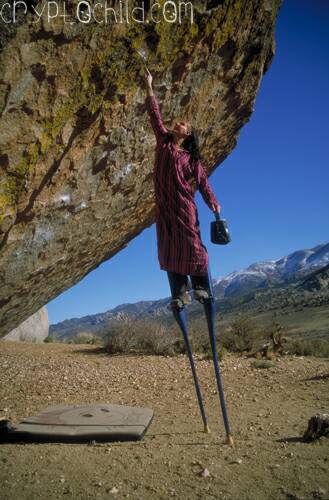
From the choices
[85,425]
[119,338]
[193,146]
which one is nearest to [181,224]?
[193,146]

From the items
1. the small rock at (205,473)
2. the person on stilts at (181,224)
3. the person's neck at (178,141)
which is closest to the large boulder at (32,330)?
the person on stilts at (181,224)

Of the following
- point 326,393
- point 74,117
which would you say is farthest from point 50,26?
point 326,393

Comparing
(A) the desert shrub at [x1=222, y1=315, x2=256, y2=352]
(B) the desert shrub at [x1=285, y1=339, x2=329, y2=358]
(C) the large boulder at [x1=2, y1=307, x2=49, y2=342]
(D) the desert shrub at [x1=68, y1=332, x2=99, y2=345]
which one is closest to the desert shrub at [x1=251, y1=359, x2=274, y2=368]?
(B) the desert shrub at [x1=285, y1=339, x2=329, y2=358]

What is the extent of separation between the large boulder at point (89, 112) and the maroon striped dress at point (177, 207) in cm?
59

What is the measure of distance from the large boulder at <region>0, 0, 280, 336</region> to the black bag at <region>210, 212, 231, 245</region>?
4.93ft

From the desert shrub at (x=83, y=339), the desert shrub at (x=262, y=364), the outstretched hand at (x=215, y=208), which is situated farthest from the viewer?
the desert shrub at (x=83, y=339)

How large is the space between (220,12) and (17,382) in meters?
5.96

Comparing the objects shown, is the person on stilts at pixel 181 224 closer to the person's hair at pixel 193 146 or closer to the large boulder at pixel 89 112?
the person's hair at pixel 193 146

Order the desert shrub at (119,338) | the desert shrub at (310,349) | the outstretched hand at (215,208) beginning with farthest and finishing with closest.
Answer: the desert shrub at (119,338) < the desert shrub at (310,349) < the outstretched hand at (215,208)

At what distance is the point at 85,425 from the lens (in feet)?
11.0

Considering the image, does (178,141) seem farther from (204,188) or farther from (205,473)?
(205,473)

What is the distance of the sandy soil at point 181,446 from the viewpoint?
230 centimetres

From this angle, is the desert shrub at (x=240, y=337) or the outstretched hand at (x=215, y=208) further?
the desert shrub at (x=240, y=337)

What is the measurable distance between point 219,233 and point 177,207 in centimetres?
42
